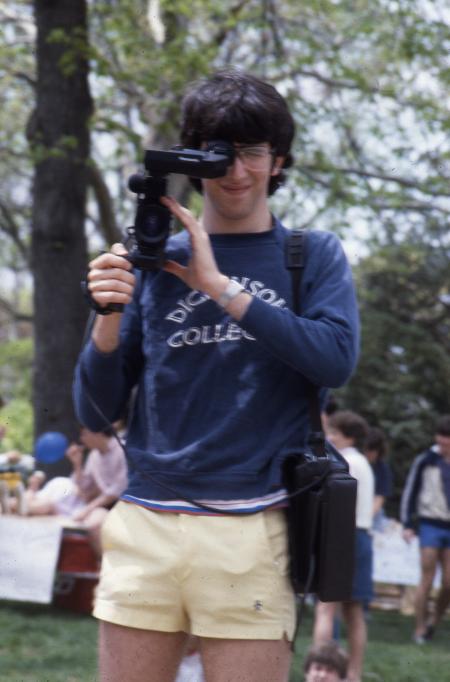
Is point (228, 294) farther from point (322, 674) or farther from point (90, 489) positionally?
point (90, 489)

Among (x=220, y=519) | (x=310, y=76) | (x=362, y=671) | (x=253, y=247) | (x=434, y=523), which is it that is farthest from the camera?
(x=310, y=76)

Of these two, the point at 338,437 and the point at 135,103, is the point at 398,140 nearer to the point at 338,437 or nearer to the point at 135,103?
the point at 135,103

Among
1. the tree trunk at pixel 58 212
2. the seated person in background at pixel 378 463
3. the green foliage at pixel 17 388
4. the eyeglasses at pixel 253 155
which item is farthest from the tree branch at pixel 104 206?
the eyeglasses at pixel 253 155

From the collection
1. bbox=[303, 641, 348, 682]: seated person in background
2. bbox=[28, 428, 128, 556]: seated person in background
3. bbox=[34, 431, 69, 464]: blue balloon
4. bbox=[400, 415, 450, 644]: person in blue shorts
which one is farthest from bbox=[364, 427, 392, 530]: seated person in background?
bbox=[303, 641, 348, 682]: seated person in background

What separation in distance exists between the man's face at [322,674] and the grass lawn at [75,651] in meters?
1.17

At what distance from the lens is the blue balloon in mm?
9828

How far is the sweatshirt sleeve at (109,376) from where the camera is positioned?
2281 millimetres

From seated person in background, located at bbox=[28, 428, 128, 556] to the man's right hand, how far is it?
651 centimetres

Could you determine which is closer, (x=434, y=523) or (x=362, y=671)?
(x=362, y=671)

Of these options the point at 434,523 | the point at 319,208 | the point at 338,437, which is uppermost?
the point at 319,208

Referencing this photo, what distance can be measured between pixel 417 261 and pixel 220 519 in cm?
1555

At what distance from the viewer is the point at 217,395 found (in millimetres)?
2166

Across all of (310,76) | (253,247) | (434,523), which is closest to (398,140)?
(310,76)

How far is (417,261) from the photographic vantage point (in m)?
17.3
